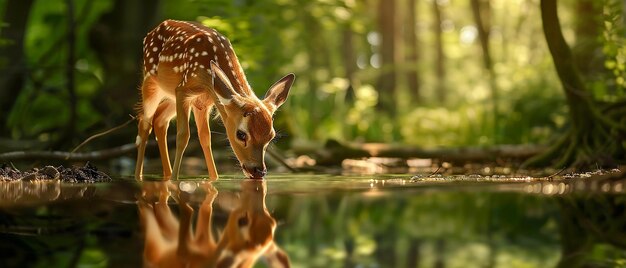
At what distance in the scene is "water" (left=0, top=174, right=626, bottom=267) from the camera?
11.7 ft

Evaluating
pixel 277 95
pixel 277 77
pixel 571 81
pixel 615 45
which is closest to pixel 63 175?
pixel 277 95

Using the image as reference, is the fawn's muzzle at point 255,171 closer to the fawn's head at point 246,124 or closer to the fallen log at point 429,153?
the fawn's head at point 246,124

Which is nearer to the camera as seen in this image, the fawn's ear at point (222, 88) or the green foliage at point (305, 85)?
the fawn's ear at point (222, 88)

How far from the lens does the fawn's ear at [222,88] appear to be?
22.3 ft

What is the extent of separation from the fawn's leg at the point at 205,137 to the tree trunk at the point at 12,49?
4323 mm

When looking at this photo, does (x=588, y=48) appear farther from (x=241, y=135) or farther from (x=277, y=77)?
(x=241, y=135)

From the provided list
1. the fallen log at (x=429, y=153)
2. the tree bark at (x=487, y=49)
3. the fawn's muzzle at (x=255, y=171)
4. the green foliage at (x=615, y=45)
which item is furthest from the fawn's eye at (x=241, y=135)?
the tree bark at (x=487, y=49)

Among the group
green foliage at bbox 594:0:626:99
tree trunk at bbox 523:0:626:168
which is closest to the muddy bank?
tree trunk at bbox 523:0:626:168

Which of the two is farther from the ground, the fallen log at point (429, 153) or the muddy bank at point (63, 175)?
the muddy bank at point (63, 175)

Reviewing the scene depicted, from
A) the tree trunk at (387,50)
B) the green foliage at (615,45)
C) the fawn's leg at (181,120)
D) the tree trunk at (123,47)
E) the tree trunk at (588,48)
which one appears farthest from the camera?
the tree trunk at (387,50)

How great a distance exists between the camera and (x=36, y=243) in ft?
13.1

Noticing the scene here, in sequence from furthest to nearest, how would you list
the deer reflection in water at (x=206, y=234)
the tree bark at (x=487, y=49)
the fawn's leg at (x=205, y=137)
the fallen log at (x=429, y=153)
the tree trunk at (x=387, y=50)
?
the tree trunk at (x=387, y=50), the tree bark at (x=487, y=49), the fallen log at (x=429, y=153), the fawn's leg at (x=205, y=137), the deer reflection in water at (x=206, y=234)

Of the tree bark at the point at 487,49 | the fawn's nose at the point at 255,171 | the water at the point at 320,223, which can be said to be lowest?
the tree bark at the point at 487,49

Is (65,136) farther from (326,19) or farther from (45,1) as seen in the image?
(326,19)
